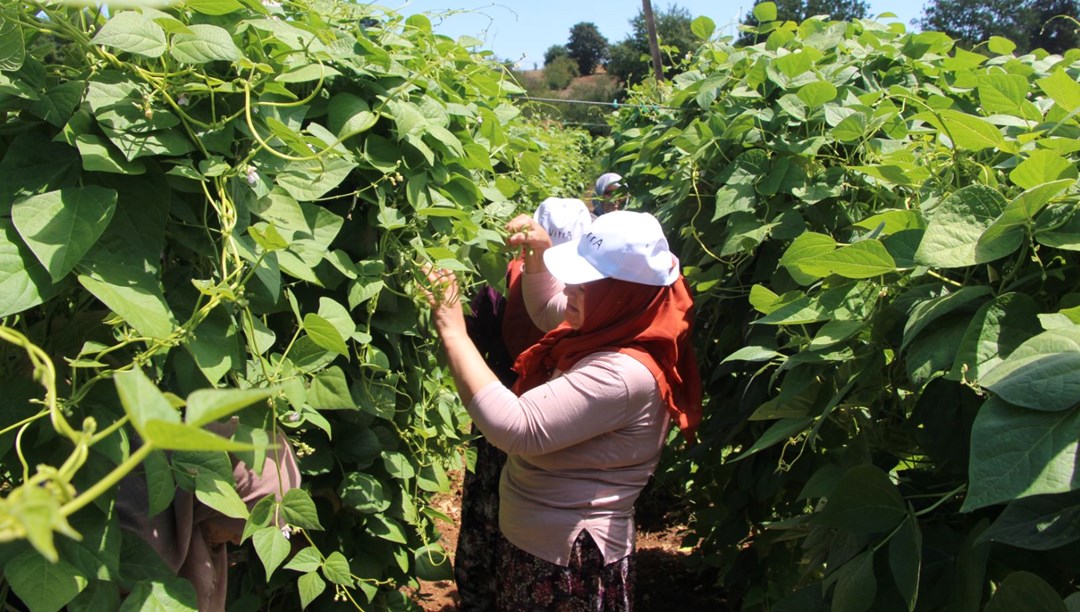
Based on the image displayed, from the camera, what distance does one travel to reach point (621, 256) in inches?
75.7

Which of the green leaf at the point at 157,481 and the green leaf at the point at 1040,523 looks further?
the green leaf at the point at 157,481

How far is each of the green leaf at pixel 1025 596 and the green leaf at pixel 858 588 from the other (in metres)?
0.17

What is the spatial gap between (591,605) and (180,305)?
120 cm

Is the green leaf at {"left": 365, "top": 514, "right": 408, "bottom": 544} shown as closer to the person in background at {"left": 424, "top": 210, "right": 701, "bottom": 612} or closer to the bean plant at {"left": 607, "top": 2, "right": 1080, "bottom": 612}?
the person in background at {"left": 424, "top": 210, "right": 701, "bottom": 612}

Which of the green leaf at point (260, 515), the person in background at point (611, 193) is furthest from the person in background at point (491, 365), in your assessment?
the person in background at point (611, 193)

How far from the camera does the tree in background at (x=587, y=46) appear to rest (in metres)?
61.6

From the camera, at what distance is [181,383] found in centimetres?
120

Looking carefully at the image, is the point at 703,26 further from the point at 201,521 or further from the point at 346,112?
the point at 201,521

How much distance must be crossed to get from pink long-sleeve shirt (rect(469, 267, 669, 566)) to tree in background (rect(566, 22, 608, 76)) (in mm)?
61620

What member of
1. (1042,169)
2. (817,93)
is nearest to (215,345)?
(1042,169)

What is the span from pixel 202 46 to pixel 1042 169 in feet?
3.66

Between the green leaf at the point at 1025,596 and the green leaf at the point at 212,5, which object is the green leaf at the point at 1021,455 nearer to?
the green leaf at the point at 1025,596

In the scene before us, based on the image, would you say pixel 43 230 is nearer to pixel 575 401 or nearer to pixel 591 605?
pixel 575 401

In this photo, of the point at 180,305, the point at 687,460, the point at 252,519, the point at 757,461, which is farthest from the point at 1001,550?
the point at 687,460
